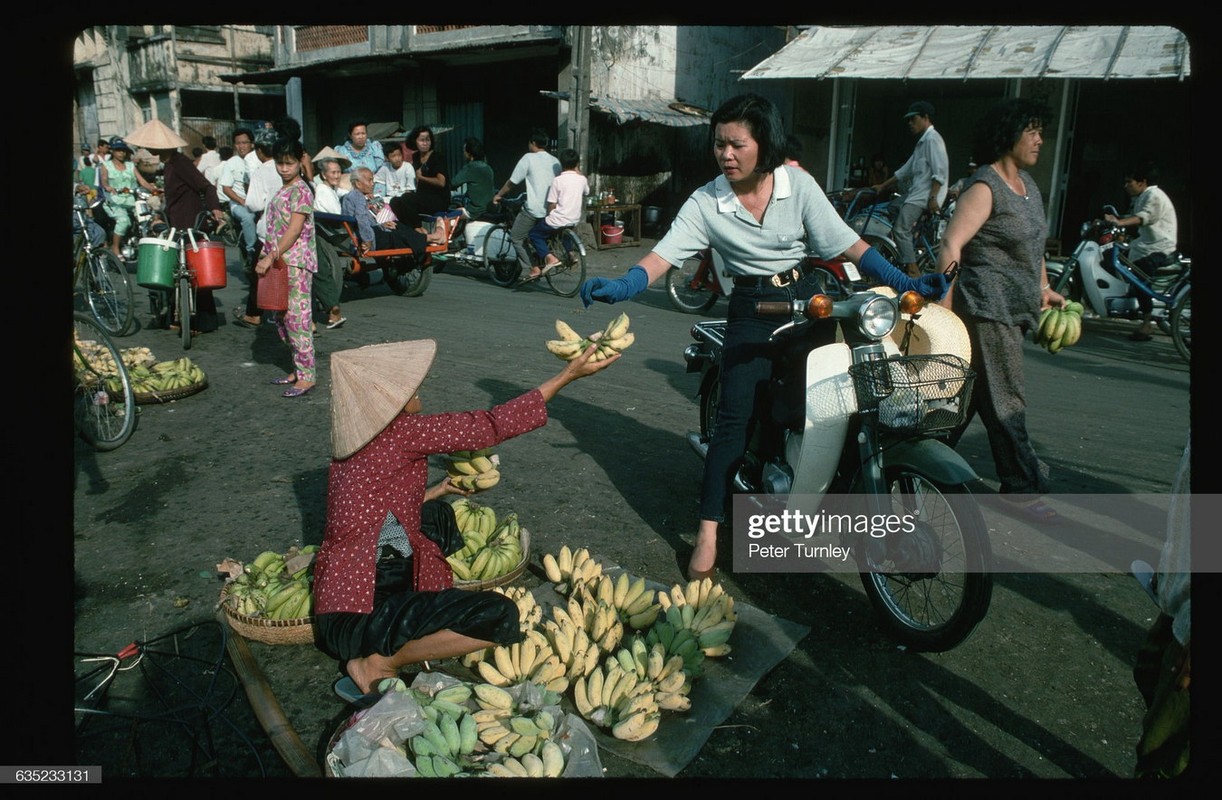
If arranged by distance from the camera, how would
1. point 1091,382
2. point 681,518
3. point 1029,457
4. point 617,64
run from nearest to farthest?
point 1029,457, point 681,518, point 1091,382, point 617,64

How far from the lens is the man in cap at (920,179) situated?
9.03 m

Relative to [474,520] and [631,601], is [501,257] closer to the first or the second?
[474,520]

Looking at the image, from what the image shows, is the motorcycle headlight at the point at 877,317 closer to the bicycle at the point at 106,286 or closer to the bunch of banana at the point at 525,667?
the bunch of banana at the point at 525,667

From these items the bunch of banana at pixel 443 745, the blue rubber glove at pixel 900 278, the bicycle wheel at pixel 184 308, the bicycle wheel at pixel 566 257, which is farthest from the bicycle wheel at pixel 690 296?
the bunch of banana at pixel 443 745

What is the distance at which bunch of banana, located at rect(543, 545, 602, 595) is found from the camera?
3408 millimetres

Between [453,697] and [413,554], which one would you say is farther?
[413,554]

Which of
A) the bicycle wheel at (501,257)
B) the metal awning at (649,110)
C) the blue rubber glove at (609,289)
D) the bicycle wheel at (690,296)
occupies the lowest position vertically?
the bicycle wheel at (690,296)

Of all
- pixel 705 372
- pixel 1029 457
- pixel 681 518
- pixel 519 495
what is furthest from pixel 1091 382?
pixel 519 495

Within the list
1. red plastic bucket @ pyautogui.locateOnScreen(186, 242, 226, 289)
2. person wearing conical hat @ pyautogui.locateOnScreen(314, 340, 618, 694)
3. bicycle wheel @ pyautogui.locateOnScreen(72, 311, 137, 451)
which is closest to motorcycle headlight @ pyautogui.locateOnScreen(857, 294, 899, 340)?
person wearing conical hat @ pyautogui.locateOnScreen(314, 340, 618, 694)

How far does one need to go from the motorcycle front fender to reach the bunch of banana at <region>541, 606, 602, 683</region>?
50.8 inches

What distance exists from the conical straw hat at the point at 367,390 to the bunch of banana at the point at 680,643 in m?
1.21

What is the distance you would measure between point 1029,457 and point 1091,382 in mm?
3691
